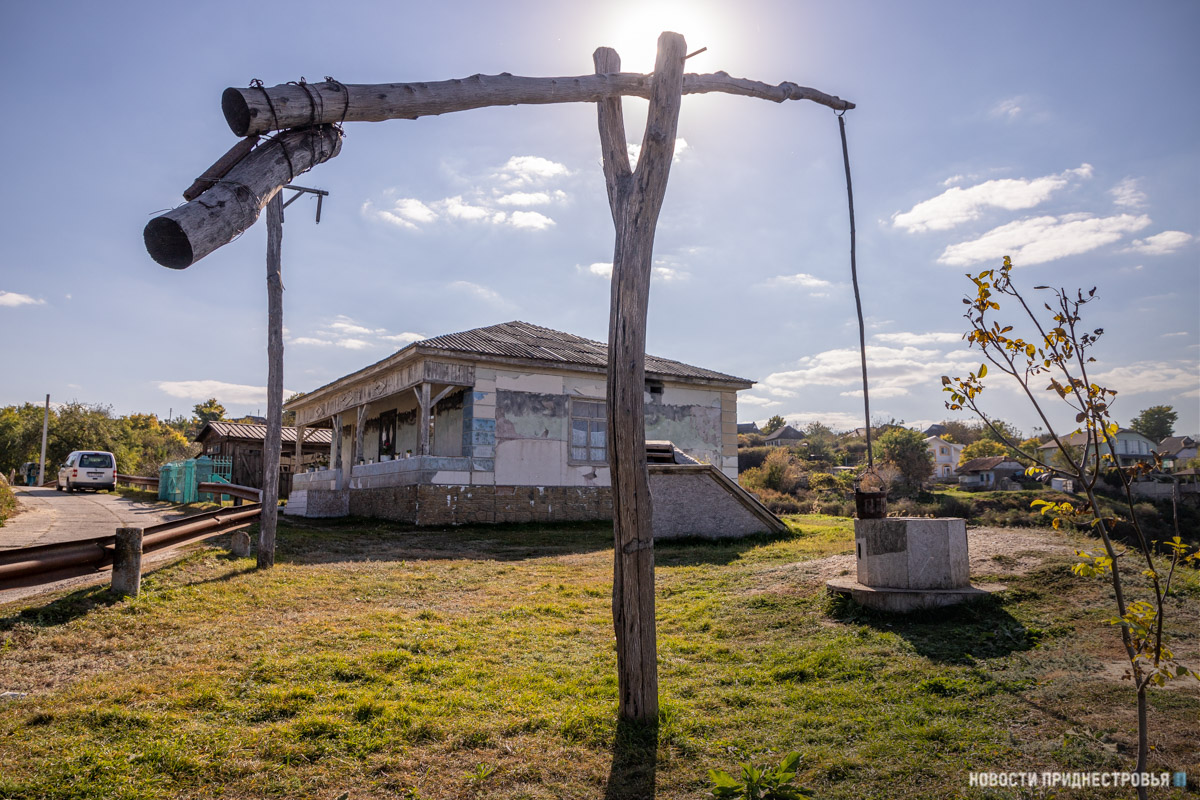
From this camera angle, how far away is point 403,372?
17.9 metres

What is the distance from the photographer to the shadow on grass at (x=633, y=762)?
3465mm

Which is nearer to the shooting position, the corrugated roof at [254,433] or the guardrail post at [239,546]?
the guardrail post at [239,546]

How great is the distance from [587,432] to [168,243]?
16231 millimetres

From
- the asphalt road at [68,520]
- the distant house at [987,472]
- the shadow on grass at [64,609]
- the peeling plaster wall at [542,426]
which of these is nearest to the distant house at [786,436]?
the distant house at [987,472]

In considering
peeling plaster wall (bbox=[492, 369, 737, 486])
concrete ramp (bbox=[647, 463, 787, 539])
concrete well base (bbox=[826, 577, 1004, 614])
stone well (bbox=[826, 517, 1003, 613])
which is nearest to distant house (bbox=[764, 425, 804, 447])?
peeling plaster wall (bbox=[492, 369, 737, 486])

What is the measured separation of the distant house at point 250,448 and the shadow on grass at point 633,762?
2997 centimetres

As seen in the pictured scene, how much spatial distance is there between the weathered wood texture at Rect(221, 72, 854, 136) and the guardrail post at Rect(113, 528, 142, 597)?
18.6 feet

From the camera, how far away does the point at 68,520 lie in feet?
47.8

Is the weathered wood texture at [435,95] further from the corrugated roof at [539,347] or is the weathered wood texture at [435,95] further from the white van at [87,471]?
Result: the white van at [87,471]

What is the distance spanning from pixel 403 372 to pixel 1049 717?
1601cm

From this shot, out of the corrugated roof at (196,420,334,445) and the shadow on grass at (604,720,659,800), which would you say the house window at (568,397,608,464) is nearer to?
the shadow on grass at (604,720,659,800)

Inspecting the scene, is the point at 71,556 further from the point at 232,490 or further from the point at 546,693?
the point at 232,490

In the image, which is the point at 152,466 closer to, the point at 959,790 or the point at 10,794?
the point at 10,794

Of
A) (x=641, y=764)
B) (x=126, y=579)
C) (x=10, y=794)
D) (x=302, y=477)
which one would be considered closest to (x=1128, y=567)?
(x=641, y=764)
